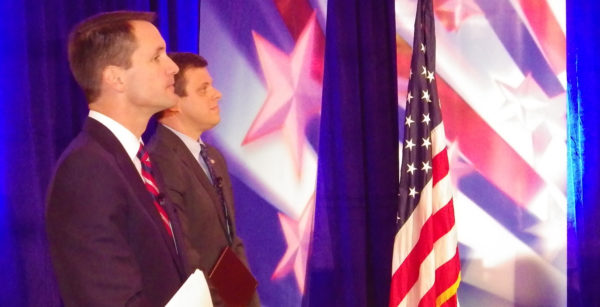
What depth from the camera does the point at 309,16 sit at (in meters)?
3.91

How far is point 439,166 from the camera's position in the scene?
10.6 ft

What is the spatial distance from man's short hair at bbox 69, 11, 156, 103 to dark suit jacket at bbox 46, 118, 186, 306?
0.18m

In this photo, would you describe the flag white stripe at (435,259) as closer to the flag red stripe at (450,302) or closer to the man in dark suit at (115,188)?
the flag red stripe at (450,302)

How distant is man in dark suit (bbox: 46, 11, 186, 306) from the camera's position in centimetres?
157

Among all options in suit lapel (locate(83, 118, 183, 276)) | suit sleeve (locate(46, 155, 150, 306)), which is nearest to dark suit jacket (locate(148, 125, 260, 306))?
suit lapel (locate(83, 118, 183, 276))

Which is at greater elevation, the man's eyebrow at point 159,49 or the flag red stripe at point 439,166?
the man's eyebrow at point 159,49

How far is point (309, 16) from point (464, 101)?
944 mm

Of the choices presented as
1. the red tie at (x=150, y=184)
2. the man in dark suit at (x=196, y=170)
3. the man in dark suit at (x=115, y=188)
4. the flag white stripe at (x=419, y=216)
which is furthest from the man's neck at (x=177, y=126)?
the flag white stripe at (x=419, y=216)

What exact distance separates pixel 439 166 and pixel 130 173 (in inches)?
72.5

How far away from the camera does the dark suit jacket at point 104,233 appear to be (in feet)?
5.15

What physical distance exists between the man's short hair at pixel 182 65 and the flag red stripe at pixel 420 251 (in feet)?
3.98

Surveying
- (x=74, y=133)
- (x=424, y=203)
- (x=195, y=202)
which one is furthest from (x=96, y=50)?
(x=424, y=203)

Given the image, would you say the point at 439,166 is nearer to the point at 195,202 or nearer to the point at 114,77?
the point at 195,202

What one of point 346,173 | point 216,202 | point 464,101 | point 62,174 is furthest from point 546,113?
point 62,174
